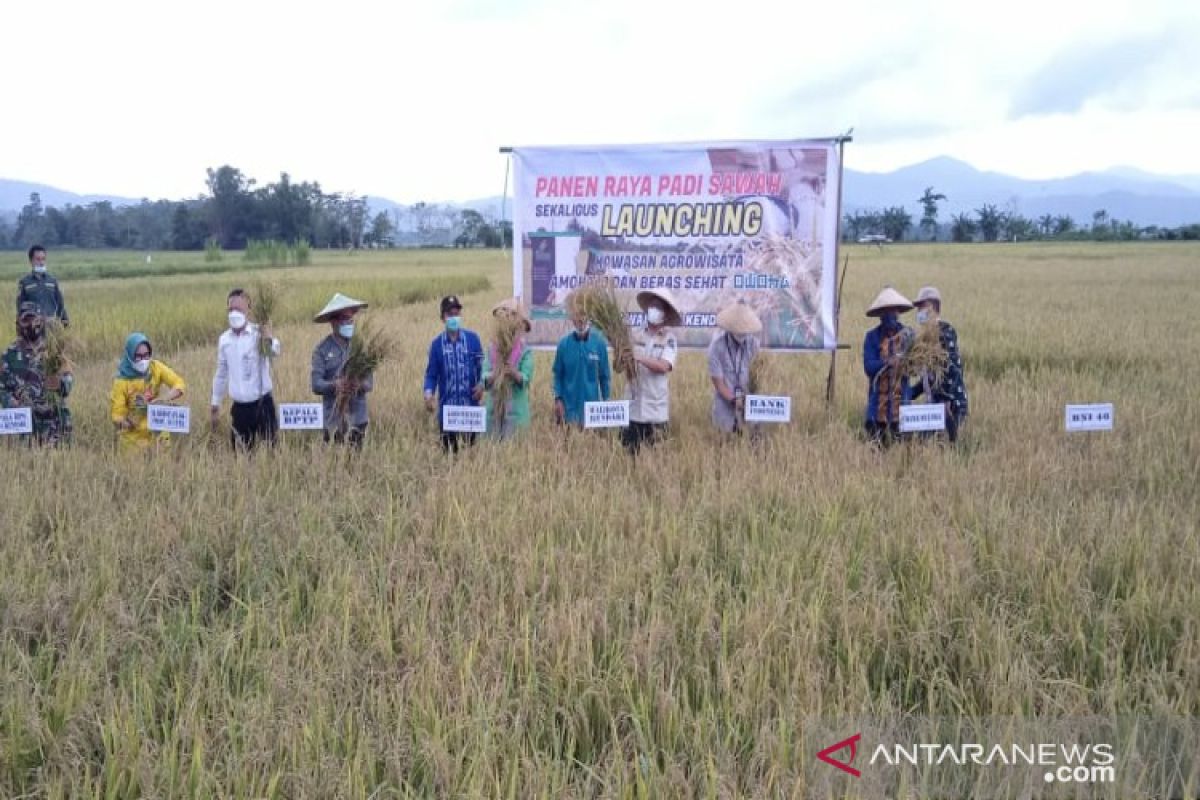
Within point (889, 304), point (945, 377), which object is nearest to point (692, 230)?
point (889, 304)

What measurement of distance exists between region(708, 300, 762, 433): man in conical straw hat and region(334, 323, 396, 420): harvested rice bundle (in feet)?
8.06

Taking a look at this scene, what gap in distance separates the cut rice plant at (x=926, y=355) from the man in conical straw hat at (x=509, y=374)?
2723 millimetres

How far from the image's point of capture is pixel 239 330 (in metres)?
6.31

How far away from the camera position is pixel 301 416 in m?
5.99

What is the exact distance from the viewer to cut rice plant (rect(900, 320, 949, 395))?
5883 millimetres

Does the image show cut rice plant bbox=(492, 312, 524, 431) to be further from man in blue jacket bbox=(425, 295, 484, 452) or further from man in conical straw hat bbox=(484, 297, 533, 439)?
man in blue jacket bbox=(425, 295, 484, 452)

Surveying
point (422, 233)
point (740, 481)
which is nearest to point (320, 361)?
point (740, 481)

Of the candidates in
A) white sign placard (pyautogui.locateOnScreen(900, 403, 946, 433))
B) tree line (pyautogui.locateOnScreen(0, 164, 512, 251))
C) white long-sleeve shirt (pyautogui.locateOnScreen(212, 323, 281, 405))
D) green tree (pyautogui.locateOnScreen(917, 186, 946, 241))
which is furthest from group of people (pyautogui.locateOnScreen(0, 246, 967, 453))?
green tree (pyautogui.locateOnScreen(917, 186, 946, 241))

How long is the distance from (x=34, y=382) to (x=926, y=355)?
21.5 ft

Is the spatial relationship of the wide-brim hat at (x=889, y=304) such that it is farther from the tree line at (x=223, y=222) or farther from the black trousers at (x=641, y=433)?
the tree line at (x=223, y=222)

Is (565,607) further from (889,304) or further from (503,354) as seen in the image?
(889,304)

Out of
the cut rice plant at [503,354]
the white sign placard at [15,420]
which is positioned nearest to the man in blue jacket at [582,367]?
the cut rice plant at [503,354]

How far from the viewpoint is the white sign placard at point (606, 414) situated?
591 cm

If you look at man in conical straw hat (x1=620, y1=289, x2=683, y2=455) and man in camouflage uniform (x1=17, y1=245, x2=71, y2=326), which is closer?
man in conical straw hat (x1=620, y1=289, x2=683, y2=455)
